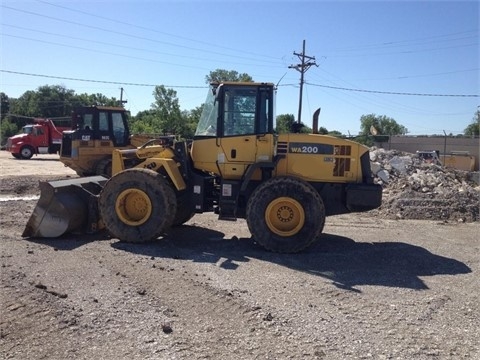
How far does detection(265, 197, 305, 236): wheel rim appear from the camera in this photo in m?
7.98

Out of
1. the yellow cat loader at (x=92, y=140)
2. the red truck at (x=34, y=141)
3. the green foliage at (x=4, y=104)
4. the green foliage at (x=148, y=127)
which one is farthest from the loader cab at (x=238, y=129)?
the green foliage at (x=4, y=104)

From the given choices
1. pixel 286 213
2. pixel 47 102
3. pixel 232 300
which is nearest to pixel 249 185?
pixel 286 213

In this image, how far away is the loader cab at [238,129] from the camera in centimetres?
830

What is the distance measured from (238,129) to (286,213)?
170 cm

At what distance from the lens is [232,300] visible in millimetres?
5445

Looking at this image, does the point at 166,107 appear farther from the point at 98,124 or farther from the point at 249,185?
the point at 249,185

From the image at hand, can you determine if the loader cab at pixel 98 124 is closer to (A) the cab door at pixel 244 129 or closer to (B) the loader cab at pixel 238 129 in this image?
(B) the loader cab at pixel 238 129

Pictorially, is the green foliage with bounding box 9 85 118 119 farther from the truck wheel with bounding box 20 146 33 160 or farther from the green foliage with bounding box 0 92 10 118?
the truck wheel with bounding box 20 146 33 160

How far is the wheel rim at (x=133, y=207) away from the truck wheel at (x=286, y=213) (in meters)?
1.80

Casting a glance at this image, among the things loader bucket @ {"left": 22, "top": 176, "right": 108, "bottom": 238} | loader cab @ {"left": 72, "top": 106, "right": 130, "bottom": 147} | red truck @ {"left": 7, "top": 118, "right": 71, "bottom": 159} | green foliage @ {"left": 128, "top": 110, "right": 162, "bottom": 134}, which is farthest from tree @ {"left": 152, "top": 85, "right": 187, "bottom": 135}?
loader bucket @ {"left": 22, "top": 176, "right": 108, "bottom": 238}

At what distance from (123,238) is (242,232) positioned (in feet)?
8.52

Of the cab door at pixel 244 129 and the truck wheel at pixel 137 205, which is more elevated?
the cab door at pixel 244 129

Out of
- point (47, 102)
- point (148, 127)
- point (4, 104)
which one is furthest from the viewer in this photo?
point (47, 102)

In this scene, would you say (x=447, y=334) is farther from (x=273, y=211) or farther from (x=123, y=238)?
(x=123, y=238)
